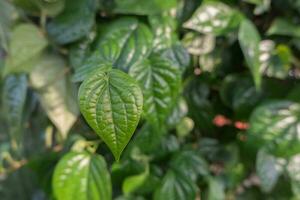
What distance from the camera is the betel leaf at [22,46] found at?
35.7 inches

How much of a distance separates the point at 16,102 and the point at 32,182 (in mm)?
382

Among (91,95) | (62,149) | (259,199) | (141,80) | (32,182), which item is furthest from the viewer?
(32,182)

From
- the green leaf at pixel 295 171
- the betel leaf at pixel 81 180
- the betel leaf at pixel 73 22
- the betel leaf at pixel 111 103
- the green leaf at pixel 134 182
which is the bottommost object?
the green leaf at pixel 295 171

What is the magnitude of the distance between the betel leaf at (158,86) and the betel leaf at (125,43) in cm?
2

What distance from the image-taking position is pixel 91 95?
0.48 meters

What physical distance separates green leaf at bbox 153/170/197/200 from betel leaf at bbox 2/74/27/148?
32 centimetres

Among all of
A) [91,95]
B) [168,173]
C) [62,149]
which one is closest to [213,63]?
[168,173]

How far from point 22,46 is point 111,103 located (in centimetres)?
48

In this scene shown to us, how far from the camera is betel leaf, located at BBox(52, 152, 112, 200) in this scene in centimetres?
79

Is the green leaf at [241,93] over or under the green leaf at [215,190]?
over

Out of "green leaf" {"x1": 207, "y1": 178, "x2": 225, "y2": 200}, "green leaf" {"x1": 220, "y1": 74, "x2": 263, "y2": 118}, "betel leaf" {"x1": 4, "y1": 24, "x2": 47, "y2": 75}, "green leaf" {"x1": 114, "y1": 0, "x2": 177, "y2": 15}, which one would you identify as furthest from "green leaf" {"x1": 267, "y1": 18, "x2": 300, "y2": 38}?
"betel leaf" {"x1": 4, "y1": 24, "x2": 47, "y2": 75}

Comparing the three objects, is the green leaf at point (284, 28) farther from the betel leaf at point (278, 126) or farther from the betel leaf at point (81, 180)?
the betel leaf at point (81, 180)

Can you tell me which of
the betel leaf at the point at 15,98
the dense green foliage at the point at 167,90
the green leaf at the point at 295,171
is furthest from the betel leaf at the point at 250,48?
the betel leaf at the point at 15,98

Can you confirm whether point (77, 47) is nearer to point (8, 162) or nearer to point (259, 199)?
point (8, 162)
